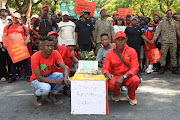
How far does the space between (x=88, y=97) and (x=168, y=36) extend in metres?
4.72

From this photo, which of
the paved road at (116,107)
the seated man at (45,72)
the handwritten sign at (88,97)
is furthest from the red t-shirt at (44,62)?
the handwritten sign at (88,97)

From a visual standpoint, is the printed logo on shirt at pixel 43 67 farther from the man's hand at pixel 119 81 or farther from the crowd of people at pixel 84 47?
the man's hand at pixel 119 81

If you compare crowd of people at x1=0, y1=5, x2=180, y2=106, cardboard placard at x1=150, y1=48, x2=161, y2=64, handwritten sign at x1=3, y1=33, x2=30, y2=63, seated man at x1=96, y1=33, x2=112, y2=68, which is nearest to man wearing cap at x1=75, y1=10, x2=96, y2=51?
crowd of people at x1=0, y1=5, x2=180, y2=106

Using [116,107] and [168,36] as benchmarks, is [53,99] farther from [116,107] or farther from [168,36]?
[168,36]

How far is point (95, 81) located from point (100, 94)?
10.6 inches

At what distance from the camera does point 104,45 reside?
482cm

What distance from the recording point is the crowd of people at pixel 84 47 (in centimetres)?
385

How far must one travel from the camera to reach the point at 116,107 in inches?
152

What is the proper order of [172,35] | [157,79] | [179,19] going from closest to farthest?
[157,79], [172,35], [179,19]

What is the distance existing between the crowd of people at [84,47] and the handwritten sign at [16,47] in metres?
0.13

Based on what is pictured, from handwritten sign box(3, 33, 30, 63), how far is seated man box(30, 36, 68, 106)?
2.32 metres

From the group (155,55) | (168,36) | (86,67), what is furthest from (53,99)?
(168,36)

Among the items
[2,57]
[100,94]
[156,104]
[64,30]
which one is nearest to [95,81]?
[100,94]

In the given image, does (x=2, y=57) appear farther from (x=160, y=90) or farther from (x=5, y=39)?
(x=160, y=90)
